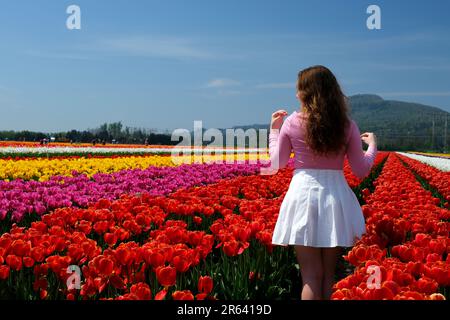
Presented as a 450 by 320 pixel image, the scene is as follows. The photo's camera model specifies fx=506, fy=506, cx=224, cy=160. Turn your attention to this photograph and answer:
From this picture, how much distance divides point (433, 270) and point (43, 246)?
2.43 metres

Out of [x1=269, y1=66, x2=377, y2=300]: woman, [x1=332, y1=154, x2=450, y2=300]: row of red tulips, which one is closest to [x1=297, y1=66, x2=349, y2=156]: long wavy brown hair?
[x1=269, y1=66, x2=377, y2=300]: woman

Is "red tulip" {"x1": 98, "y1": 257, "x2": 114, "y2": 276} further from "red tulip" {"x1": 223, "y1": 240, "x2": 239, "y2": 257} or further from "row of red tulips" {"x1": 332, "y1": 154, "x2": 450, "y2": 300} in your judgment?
"row of red tulips" {"x1": 332, "y1": 154, "x2": 450, "y2": 300}

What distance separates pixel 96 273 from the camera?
295cm

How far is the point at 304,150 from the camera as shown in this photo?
3268mm

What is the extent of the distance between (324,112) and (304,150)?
28 centimetres

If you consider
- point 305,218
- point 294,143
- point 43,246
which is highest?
point 294,143

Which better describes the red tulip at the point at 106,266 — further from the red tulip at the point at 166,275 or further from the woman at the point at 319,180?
the woman at the point at 319,180

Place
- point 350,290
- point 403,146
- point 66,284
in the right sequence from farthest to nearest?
point 403,146, point 66,284, point 350,290

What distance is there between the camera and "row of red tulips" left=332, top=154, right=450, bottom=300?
2428mm

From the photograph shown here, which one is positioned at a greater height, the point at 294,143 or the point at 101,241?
→ the point at 294,143

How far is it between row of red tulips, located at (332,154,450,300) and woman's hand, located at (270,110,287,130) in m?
0.95

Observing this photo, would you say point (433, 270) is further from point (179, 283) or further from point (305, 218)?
point (179, 283)
